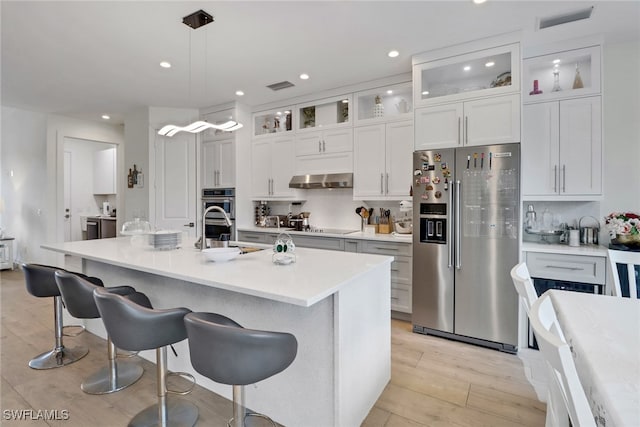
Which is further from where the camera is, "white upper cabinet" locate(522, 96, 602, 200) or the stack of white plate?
"white upper cabinet" locate(522, 96, 602, 200)

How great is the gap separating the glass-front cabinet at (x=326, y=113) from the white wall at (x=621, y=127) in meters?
2.57

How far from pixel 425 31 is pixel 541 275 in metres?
2.38

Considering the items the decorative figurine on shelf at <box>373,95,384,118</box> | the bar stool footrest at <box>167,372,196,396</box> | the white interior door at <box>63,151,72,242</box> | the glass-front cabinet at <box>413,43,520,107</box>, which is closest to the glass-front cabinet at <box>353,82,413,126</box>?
the decorative figurine on shelf at <box>373,95,384,118</box>

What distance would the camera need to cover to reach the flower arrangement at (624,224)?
2.57m

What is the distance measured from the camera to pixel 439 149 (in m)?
3.01

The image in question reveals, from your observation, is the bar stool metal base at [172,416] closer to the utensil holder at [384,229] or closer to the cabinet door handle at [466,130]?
the utensil holder at [384,229]

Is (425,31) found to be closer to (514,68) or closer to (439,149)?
(514,68)

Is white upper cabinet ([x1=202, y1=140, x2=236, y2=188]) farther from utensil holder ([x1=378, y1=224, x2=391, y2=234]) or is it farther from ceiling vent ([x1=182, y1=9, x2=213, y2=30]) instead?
utensil holder ([x1=378, y1=224, x2=391, y2=234])

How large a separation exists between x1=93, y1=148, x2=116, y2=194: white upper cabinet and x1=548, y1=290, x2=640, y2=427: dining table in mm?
7795

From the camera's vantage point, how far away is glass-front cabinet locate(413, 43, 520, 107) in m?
2.76

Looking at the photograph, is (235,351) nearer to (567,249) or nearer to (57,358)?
(57,358)

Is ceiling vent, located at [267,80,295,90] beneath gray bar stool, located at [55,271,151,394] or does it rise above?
above

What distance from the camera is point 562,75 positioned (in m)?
3.04

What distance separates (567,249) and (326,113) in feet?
10.0
